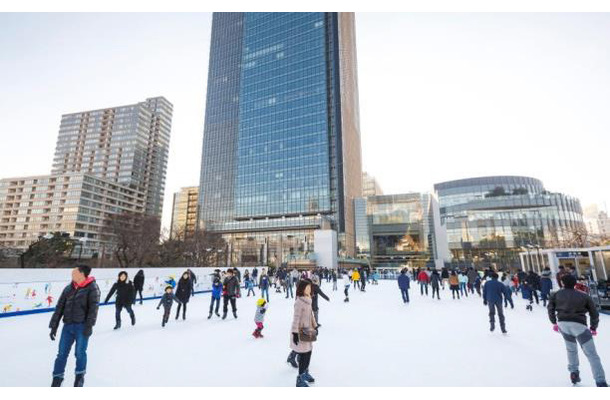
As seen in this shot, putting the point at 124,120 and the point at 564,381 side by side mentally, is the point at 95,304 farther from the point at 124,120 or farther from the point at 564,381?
the point at 124,120

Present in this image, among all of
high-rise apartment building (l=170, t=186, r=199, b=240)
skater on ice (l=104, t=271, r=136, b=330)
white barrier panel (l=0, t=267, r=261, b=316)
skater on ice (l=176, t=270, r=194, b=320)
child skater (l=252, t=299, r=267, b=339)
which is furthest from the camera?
high-rise apartment building (l=170, t=186, r=199, b=240)

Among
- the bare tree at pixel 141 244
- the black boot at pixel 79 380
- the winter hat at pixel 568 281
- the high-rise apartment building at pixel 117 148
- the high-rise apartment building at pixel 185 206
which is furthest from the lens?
the high-rise apartment building at pixel 185 206

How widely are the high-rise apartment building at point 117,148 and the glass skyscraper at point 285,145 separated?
43.8 metres

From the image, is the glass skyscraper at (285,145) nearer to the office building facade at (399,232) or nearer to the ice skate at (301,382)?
the office building facade at (399,232)

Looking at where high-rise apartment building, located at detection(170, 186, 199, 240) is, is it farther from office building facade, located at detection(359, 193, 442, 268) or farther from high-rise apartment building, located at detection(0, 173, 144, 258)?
office building facade, located at detection(359, 193, 442, 268)

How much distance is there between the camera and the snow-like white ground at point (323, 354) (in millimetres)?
4504

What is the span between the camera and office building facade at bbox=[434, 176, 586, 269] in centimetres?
5347

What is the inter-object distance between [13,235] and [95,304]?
129915 millimetres

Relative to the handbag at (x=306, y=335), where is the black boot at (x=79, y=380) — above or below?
below

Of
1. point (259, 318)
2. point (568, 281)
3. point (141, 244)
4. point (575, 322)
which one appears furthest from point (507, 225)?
point (259, 318)

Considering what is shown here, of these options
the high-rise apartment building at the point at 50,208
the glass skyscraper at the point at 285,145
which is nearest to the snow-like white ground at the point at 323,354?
the glass skyscraper at the point at 285,145

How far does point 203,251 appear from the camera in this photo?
4178 centimetres

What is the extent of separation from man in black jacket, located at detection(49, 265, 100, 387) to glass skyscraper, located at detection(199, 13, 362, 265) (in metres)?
63.8

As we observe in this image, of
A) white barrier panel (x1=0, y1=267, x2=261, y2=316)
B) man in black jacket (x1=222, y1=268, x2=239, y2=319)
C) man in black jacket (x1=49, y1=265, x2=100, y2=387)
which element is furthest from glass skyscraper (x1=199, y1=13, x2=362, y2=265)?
man in black jacket (x1=49, y1=265, x2=100, y2=387)
